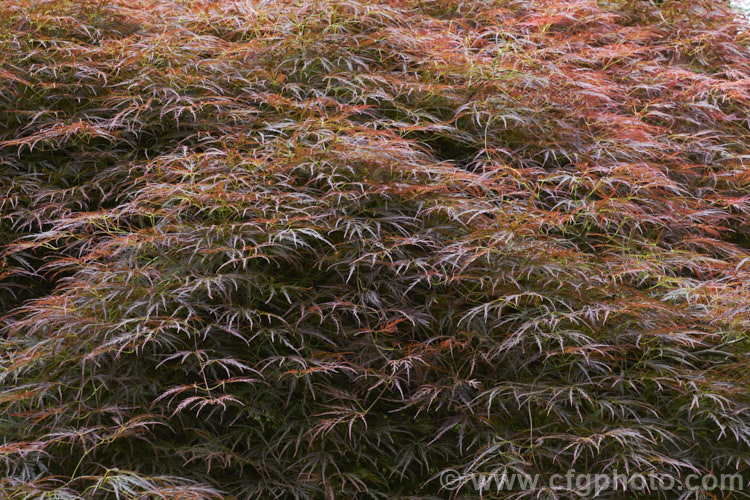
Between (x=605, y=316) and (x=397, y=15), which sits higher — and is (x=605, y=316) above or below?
below

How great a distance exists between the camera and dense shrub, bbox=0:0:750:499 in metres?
1.73

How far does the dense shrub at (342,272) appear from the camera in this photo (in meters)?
1.73

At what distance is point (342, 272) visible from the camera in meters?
1.96

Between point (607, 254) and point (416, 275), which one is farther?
point (607, 254)

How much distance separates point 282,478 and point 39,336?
867 millimetres

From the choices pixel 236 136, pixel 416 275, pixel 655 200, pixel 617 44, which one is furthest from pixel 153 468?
pixel 617 44

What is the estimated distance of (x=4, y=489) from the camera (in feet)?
5.12

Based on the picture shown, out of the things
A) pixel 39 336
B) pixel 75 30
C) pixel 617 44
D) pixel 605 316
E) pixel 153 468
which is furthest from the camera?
pixel 617 44

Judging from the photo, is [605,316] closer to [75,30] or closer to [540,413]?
[540,413]

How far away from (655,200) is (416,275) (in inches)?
41.8

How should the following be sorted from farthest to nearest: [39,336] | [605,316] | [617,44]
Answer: [617,44] < [39,336] < [605,316]

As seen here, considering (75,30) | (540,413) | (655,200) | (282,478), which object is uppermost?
(75,30)

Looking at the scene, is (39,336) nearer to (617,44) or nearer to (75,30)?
(75,30)

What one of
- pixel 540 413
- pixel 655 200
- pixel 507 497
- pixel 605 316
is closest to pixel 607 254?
pixel 655 200
